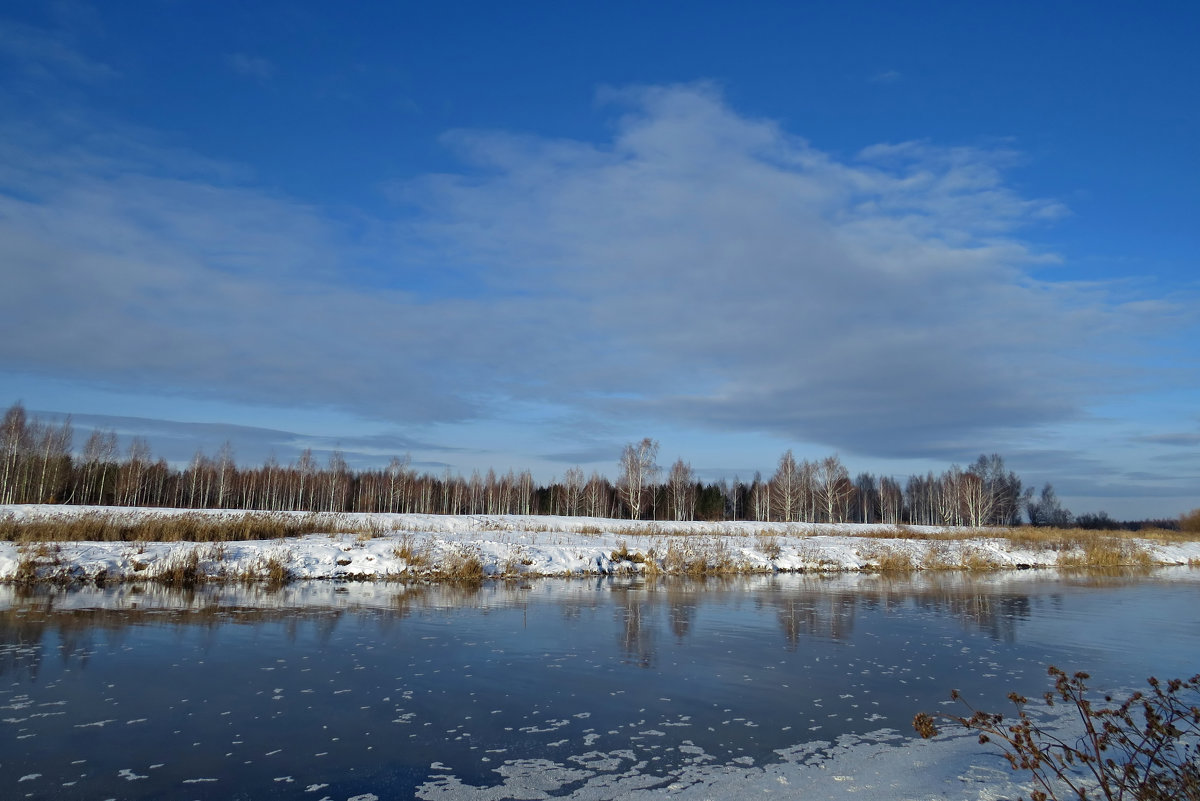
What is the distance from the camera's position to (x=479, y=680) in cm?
945

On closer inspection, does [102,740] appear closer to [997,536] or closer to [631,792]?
[631,792]

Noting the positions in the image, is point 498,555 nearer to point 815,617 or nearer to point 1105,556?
point 815,617

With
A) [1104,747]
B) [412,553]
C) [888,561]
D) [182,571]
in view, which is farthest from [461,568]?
[1104,747]

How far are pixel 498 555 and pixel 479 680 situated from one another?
47.2 feet

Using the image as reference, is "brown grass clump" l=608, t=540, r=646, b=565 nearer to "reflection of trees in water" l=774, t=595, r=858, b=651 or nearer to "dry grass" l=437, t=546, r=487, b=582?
"dry grass" l=437, t=546, r=487, b=582

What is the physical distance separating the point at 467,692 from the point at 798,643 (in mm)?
6205

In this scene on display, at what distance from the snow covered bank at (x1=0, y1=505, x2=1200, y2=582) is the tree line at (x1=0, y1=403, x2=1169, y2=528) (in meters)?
31.0

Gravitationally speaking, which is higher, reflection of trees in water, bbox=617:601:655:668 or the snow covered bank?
the snow covered bank

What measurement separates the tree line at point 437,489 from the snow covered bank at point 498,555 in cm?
3097

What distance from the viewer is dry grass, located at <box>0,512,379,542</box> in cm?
2062

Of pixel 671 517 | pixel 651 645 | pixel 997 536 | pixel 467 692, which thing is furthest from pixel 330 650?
pixel 671 517

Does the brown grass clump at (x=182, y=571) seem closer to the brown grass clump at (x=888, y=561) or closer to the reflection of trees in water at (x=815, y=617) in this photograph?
the reflection of trees in water at (x=815, y=617)

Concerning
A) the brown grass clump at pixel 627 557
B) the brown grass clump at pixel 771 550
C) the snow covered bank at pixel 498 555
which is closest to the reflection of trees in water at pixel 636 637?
the snow covered bank at pixel 498 555

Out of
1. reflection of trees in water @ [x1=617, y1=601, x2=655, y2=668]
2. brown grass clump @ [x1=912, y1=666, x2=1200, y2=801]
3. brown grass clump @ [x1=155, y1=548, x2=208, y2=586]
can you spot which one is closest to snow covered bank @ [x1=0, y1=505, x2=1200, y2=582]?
brown grass clump @ [x1=155, y1=548, x2=208, y2=586]
